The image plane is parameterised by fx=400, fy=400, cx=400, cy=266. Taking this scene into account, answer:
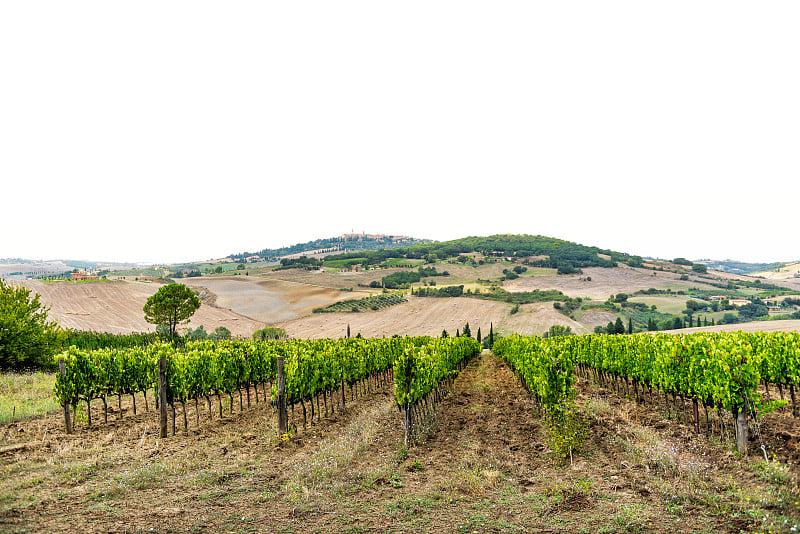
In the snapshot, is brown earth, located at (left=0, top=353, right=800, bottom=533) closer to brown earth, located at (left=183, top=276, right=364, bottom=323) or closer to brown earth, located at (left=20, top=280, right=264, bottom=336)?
brown earth, located at (left=20, top=280, right=264, bottom=336)

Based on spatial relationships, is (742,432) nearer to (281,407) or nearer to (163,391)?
(281,407)

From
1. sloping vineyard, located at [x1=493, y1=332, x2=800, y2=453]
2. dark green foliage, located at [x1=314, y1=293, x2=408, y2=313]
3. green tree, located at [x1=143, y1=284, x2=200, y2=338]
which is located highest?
sloping vineyard, located at [x1=493, y1=332, x2=800, y2=453]

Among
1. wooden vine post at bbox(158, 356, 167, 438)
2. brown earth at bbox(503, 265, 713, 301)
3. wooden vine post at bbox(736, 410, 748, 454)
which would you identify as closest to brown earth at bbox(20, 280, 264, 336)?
wooden vine post at bbox(158, 356, 167, 438)

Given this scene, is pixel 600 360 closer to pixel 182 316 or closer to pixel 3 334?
pixel 3 334

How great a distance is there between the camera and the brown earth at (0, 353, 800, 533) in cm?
736

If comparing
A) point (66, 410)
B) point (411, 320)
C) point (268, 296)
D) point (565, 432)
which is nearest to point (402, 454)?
point (565, 432)

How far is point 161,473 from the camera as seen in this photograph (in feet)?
→ 32.9

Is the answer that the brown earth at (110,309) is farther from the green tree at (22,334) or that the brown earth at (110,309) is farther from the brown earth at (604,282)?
the brown earth at (604,282)

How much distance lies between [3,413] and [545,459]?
19423 mm

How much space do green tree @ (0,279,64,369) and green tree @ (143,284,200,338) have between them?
22.7 metres

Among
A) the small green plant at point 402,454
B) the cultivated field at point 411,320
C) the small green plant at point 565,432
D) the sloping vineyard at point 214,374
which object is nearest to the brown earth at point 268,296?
the cultivated field at point 411,320

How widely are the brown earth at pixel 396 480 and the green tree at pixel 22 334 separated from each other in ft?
54.5

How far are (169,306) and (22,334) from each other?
2595cm

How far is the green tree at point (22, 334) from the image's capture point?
86.2ft
